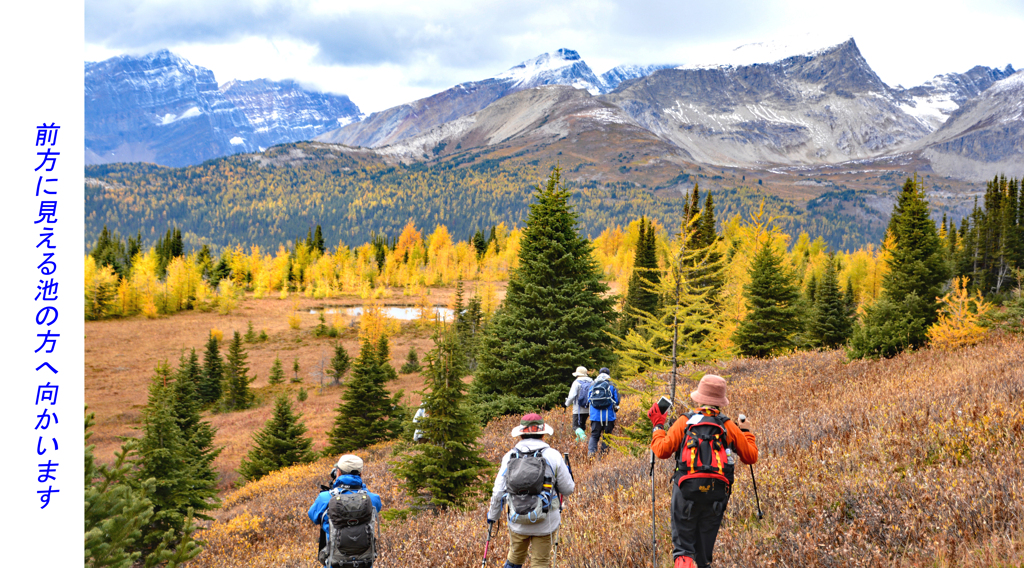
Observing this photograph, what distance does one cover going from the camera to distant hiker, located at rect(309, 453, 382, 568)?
18.5 feet

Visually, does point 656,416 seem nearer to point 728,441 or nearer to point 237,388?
point 728,441

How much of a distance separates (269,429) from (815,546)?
2374 centimetres

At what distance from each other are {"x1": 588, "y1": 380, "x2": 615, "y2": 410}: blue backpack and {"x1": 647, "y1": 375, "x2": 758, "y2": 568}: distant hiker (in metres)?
5.95

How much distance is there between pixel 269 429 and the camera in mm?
23781

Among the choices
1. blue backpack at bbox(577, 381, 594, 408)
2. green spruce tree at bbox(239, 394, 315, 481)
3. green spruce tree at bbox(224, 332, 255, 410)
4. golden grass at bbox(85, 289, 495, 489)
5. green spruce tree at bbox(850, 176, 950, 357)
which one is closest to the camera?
blue backpack at bbox(577, 381, 594, 408)

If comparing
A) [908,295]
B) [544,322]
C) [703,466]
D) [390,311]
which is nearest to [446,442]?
[703,466]

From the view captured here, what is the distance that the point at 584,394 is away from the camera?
11.6 metres

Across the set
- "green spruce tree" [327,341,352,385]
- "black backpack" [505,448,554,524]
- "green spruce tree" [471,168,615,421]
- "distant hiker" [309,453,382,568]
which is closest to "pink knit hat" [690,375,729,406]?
"black backpack" [505,448,554,524]

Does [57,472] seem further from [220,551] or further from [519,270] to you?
[519,270]

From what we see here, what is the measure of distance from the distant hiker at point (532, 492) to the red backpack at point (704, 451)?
4.44ft

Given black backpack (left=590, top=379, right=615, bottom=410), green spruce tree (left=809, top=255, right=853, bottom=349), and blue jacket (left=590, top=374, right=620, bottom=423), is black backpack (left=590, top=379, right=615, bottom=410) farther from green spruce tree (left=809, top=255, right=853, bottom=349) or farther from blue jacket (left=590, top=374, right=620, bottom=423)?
green spruce tree (left=809, top=255, right=853, bottom=349)

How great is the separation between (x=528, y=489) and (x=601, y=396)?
18.9ft

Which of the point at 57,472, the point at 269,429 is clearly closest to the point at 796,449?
the point at 57,472

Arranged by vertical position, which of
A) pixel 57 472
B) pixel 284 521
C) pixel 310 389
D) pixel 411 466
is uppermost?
pixel 57 472
